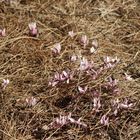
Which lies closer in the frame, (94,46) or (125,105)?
(125,105)

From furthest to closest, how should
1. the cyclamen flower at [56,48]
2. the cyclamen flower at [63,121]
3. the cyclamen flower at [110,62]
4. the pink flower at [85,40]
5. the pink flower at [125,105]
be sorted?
the pink flower at [85,40], the cyclamen flower at [56,48], the cyclamen flower at [110,62], the pink flower at [125,105], the cyclamen flower at [63,121]

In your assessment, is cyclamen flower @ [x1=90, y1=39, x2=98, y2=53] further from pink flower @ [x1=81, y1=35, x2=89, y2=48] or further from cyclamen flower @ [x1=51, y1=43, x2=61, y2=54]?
cyclamen flower @ [x1=51, y1=43, x2=61, y2=54]

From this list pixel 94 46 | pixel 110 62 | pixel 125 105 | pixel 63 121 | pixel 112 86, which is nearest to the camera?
pixel 63 121

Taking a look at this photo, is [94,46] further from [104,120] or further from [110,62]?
[104,120]

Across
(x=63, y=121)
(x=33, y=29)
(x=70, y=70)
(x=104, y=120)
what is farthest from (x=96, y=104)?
(x=33, y=29)

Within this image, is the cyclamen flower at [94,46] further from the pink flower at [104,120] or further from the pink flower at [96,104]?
the pink flower at [104,120]

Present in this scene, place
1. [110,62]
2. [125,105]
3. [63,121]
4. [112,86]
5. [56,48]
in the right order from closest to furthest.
Result: [63,121] < [125,105] < [112,86] < [110,62] < [56,48]

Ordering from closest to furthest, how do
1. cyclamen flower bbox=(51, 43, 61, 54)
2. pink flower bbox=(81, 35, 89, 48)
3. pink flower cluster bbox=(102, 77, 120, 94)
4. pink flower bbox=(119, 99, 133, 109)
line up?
pink flower bbox=(119, 99, 133, 109), pink flower cluster bbox=(102, 77, 120, 94), cyclamen flower bbox=(51, 43, 61, 54), pink flower bbox=(81, 35, 89, 48)

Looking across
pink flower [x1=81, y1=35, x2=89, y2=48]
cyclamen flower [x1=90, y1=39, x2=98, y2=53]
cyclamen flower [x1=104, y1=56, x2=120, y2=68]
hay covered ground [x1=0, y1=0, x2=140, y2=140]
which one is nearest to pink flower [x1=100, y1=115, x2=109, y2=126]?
hay covered ground [x1=0, y1=0, x2=140, y2=140]

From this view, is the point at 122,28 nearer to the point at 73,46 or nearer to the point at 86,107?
the point at 73,46

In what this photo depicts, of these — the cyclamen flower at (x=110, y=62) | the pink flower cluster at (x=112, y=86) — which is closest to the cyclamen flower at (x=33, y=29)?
the cyclamen flower at (x=110, y=62)
